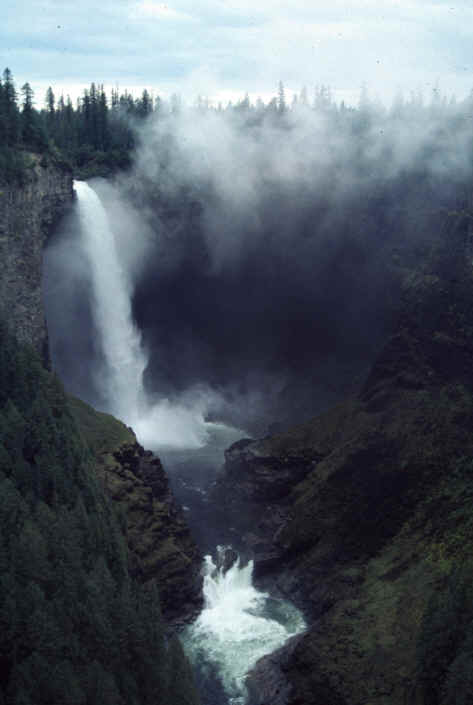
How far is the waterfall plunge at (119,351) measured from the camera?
9669cm

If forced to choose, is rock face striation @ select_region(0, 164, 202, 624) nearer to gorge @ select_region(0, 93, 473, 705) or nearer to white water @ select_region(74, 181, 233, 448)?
gorge @ select_region(0, 93, 473, 705)

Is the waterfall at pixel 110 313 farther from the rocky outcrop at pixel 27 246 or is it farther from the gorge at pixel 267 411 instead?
the rocky outcrop at pixel 27 246

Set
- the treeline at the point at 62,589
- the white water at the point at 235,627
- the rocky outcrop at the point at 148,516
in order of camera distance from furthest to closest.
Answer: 1. the rocky outcrop at the point at 148,516
2. the white water at the point at 235,627
3. the treeline at the point at 62,589

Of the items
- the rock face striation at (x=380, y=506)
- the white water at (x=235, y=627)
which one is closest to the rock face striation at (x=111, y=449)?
the white water at (x=235, y=627)

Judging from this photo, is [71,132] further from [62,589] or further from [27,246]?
[62,589]

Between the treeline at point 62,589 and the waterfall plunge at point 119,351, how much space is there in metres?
38.1

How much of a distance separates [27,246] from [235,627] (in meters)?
43.5

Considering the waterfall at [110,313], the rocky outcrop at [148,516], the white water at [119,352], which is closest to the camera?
Result: the rocky outcrop at [148,516]

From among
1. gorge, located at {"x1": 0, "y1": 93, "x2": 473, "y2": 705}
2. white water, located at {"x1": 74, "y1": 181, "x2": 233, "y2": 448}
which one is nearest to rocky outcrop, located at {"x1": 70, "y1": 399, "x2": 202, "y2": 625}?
gorge, located at {"x1": 0, "y1": 93, "x2": 473, "y2": 705}

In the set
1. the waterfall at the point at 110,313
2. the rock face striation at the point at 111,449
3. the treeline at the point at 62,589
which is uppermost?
the waterfall at the point at 110,313

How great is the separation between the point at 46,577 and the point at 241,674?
21993mm

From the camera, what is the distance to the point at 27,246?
7700 cm

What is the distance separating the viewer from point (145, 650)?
4081cm

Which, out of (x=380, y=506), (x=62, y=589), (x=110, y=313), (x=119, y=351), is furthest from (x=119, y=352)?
(x=62, y=589)
